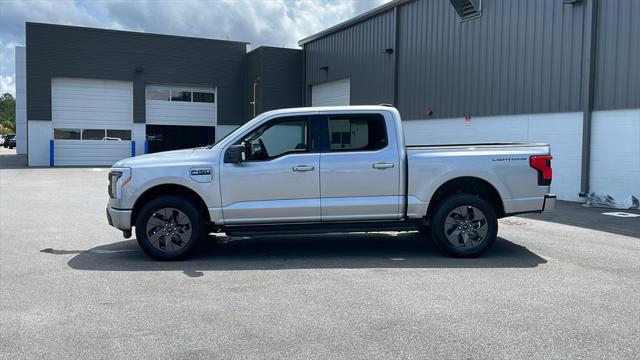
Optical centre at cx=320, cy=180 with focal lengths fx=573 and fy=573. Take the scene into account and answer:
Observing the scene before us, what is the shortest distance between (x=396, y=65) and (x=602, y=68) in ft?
29.9

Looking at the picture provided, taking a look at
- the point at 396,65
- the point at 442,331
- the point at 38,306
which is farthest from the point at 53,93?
the point at 442,331

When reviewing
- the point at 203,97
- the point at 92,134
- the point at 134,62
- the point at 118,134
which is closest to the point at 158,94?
the point at 134,62

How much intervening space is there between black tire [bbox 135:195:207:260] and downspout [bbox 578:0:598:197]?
36.9 ft

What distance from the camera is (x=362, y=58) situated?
25000 millimetres

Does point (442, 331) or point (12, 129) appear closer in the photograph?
point (442, 331)

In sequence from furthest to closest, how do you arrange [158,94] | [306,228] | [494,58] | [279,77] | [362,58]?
[158,94] → [279,77] → [362,58] → [494,58] → [306,228]

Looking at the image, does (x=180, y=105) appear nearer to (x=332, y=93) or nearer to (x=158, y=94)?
(x=158, y=94)

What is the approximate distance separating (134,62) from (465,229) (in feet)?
92.1

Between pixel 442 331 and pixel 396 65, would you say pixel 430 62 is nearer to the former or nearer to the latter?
pixel 396 65

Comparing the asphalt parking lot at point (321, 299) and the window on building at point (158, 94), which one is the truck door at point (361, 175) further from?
the window on building at point (158, 94)

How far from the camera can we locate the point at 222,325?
4895 mm

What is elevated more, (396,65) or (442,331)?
(396,65)

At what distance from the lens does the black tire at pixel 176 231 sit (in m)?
7.41

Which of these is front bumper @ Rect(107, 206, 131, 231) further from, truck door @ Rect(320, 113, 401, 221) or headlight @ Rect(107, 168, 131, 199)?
truck door @ Rect(320, 113, 401, 221)
